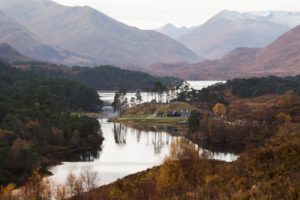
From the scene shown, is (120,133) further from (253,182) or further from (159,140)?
(253,182)

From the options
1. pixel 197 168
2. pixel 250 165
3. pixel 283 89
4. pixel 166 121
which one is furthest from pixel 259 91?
pixel 250 165

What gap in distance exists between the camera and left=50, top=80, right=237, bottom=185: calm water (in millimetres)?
74875

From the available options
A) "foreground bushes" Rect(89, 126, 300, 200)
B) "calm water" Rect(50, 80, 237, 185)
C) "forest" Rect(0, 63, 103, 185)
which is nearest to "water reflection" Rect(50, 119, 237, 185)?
"calm water" Rect(50, 80, 237, 185)

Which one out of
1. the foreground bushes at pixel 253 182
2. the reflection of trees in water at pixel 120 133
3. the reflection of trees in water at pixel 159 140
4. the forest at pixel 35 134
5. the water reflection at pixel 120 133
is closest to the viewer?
the foreground bushes at pixel 253 182

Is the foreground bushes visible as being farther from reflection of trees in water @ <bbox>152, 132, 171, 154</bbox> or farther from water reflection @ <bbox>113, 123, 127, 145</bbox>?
water reflection @ <bbox>113, 123, 127, 145</bbox>

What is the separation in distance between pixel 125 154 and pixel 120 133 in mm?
28957

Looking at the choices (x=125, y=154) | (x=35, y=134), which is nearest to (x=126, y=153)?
(x=125, y=154)

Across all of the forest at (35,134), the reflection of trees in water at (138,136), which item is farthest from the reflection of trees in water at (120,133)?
the forest at (35,134)

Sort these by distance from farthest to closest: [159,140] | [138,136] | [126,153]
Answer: [138,136] < [159,140] < [126,153]

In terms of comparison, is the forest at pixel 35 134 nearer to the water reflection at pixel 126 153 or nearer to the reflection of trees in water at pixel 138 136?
the water reflection at pixel 126 153

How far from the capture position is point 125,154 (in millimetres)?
93312

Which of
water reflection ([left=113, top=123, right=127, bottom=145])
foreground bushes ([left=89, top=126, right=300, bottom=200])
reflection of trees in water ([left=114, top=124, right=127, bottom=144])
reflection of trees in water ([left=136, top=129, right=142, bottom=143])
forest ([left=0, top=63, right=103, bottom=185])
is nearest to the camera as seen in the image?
foreground bushes ([left=89, top=126, right=300, bottom=200])

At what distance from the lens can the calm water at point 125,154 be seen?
74875mm

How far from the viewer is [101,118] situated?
158 metres
